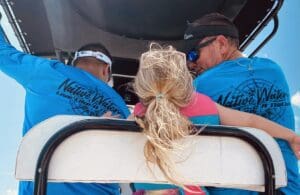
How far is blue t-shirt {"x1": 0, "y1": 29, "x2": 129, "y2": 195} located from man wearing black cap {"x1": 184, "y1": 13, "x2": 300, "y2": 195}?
587 millimetres

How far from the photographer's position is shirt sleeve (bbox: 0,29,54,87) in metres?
2.57

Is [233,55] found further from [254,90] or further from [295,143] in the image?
[295,143]

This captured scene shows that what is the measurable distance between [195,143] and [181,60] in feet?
1.12

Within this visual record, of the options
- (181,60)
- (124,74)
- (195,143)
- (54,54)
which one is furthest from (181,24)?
(195,143)

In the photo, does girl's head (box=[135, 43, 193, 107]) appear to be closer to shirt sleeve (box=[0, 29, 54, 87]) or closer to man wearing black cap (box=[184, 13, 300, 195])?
man wearing black cap (box=[184, 13, 300, 195])

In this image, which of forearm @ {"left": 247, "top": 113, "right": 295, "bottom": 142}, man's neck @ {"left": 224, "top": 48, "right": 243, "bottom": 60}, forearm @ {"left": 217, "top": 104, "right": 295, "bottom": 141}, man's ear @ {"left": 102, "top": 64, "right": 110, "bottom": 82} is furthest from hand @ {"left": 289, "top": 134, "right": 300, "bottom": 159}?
man's ear @ {"left": 102, "top": 64, "right": 110, "bottom": 82}

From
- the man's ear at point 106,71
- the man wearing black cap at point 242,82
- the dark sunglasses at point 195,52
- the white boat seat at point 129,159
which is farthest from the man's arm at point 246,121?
the man's ear at point 106,71

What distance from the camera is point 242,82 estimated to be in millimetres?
2141

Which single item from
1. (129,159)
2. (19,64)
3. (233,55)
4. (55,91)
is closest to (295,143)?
(233,55)

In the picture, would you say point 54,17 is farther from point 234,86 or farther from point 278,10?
point 234,86

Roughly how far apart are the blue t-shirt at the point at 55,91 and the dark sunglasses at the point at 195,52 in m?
0.57

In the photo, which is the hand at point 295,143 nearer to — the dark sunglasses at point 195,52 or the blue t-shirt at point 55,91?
the dark sunglasses at point 195,52

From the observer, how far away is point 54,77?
255 centimetres

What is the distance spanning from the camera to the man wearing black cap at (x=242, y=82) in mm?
2127
